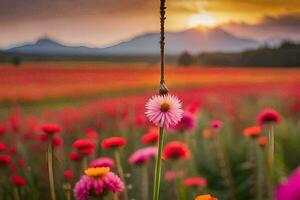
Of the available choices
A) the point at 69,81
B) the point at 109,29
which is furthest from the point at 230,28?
the point at 69,81

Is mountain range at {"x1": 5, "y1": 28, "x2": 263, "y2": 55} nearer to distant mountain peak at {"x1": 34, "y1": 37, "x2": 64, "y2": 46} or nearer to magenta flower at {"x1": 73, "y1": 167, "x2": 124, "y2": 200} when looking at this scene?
distant mountain peak at {"x1": 34, "y1": 37, "x2": 64, "y2": 46}

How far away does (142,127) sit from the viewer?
76.5 inches

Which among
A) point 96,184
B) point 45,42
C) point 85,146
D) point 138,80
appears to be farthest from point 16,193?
point 138,80

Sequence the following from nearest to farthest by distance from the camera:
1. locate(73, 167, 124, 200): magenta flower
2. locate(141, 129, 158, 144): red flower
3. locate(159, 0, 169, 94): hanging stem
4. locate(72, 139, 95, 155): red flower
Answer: locate(159, 0, 169, 94): hanging stem, locate(73, 167, 124, 200): magenta flower, locate(72, 139, 95, 155): red flower, locate(141, 129, 158, 144): red flower

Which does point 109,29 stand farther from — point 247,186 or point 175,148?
point 175,148

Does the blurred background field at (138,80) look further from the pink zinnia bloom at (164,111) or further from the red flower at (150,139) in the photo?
the pink zinnia bloom at (164,111)

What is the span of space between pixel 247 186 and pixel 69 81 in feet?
3.07

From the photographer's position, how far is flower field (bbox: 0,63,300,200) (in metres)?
1.41

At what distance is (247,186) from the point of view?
1.74 meters

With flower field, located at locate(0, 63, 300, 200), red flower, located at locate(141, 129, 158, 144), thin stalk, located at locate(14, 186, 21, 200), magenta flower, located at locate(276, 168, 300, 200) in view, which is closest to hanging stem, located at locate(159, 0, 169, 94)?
magenta flower, located at locate(276, 168, 300, 200)

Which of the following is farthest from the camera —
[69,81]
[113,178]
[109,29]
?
[69,81]

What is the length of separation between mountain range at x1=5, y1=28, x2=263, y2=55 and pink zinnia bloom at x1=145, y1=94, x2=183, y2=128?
1548mm

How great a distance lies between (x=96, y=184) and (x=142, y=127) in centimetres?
131

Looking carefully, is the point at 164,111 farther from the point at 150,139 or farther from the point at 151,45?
the point at 151,45
